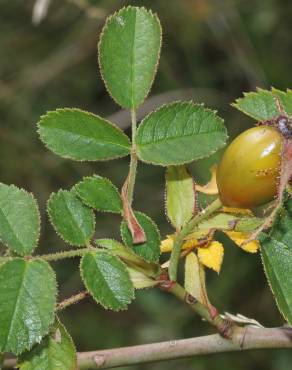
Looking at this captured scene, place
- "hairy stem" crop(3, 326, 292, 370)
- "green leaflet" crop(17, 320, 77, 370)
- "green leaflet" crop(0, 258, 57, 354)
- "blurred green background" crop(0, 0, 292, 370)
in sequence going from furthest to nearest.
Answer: "blurred green background" crop(0, 0, 292, 370) → "hairy stem" crop(3, 326, 292, 370) → "green leaflet" crop(17, 320, 77, 370) → "green leaflet" crop(0, 258, 57, 354)

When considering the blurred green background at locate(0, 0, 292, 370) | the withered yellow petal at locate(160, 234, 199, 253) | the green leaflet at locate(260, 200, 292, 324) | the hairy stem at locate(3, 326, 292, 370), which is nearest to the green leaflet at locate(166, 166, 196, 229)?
the withered yellow petal at locate(160, 234, 199, 253)

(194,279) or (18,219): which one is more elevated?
(18,219)

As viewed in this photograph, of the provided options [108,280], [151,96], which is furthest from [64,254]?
[151,96]

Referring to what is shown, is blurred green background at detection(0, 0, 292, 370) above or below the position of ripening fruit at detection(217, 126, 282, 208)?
below

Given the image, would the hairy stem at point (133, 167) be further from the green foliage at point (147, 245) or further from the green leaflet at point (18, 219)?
the green leaflet at point (18, 219)

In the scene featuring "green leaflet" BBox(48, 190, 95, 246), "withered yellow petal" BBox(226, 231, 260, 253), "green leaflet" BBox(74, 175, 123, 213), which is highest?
"green leaflet" BBox(74, 175, 123, 213)

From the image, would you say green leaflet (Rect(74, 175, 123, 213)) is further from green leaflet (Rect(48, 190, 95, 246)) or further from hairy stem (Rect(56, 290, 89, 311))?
hairy stem (Rect(56, 290, 89, 311))

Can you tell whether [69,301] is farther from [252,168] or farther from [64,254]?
[252,168]
